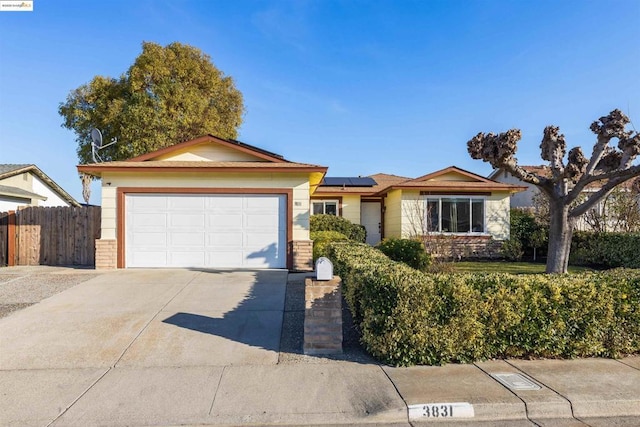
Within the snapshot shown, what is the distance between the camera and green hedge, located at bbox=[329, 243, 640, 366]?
185 inches

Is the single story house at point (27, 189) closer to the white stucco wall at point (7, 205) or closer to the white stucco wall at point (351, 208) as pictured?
the white stucco wall at point (7, 205)

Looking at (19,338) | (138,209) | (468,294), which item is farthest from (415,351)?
(138,209)

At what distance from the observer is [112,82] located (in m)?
21.2

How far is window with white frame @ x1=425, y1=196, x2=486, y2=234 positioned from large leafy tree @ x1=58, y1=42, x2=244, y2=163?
13.4 m

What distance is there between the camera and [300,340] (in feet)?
18.3

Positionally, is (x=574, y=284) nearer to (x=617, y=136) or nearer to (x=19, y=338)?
(x=617, y=136)

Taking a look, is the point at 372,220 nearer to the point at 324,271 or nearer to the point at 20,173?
the point at 324,271

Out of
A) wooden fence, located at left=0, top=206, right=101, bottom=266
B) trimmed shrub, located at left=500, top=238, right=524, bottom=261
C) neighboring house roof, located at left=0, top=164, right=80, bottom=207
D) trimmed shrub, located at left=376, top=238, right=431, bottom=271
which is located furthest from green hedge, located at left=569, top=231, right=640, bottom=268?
neighboring house roof, located at left=0, top=164, right=80, bottom=207

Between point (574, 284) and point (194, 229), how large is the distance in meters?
9.10

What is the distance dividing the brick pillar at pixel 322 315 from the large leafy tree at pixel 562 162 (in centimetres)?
482

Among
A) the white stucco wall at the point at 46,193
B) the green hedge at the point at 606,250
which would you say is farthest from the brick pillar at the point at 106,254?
the green hedge at the point at 606,250

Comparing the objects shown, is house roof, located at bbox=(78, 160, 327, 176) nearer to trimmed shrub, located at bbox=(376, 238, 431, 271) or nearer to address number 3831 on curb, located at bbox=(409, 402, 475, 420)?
trimmed shrub, located at bbox=(376, 238, 431, 271)

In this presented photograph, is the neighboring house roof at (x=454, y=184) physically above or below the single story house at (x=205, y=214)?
above

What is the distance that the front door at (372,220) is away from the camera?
19.7 m
